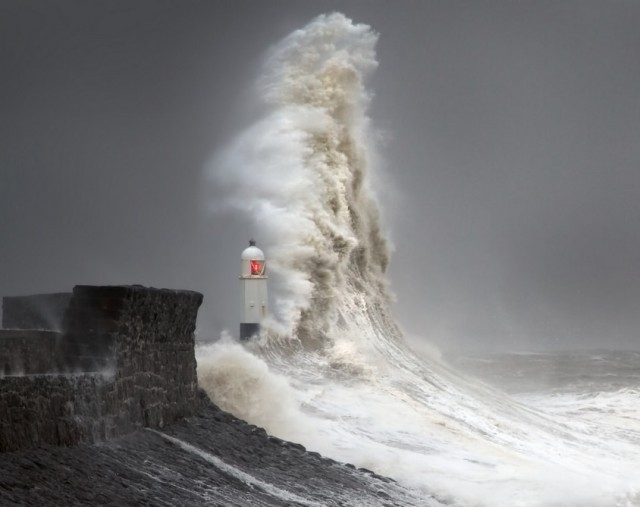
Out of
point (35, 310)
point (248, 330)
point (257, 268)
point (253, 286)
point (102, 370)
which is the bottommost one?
point (102, 370)

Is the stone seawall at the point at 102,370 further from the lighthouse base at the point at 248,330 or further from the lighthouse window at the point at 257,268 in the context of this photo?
the lighthouse window at the point at 257,268

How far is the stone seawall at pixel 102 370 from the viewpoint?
27.6 ft

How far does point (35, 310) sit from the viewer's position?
44.2ft

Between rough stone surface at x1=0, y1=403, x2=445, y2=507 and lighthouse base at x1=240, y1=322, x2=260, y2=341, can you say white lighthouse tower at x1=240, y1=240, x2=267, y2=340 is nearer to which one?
lighthouse base at x1=240, y1=322, x2=260, y2=341

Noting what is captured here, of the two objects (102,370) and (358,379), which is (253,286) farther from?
(102,370)

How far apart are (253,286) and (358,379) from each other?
2.51 metres

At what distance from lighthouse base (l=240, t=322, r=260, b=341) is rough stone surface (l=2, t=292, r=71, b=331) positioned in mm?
5709

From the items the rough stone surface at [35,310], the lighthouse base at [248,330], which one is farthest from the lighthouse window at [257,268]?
the rough stone surface at [35,310]

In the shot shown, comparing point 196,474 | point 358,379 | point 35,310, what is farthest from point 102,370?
point 358,379

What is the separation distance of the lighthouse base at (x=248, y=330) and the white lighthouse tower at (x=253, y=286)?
7 centimetres

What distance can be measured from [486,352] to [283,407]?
30810mm

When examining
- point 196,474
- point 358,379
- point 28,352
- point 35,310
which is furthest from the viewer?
point 358,379

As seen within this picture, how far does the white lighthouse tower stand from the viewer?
20.0 metres

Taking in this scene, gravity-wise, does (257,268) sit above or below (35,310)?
above
